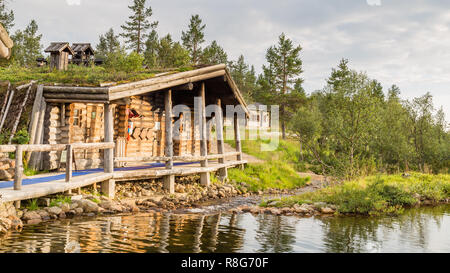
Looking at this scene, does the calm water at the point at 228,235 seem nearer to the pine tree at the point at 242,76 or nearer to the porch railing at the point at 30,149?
the porch railing at the point at 30,149

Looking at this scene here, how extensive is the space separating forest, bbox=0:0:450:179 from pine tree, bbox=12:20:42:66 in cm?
13

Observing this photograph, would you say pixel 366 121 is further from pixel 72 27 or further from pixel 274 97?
pixel 72 27

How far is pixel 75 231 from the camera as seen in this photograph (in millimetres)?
7055

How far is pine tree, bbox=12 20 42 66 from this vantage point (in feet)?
156

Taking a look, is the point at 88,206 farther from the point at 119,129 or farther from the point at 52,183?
the point at 119,129

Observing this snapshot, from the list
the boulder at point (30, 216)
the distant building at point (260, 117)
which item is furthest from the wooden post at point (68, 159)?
the distant building at point (260, 117)

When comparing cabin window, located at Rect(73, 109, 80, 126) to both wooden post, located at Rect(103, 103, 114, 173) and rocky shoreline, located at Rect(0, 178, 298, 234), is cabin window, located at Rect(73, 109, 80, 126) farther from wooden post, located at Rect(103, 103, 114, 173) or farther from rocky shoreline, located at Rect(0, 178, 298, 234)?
rocky shoreline, located at Rect(0, 178, 298, 234)

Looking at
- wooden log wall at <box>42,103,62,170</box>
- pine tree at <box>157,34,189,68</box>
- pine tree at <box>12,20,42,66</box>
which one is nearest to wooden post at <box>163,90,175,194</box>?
wooden log wall at <box>42,103,62,170</box>

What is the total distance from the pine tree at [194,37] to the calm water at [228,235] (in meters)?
37.6

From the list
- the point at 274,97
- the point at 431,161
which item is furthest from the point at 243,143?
the point at 431,161

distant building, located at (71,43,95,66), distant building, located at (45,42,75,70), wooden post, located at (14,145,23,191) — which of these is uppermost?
distant building, located at (71,43,95,66)

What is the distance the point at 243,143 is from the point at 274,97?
9.67m

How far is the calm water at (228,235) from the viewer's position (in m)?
6.30
